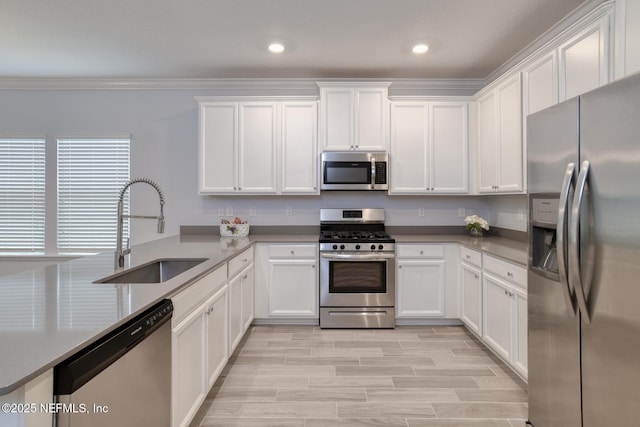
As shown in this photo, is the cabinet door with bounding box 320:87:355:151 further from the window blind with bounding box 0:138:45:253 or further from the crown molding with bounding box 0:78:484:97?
the window blind with bounding box 0:138:45:253

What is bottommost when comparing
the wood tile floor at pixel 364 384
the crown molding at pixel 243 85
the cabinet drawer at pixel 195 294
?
the wood tile floor at pixel 364 384

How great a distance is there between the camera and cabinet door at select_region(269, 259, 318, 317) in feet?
11.8

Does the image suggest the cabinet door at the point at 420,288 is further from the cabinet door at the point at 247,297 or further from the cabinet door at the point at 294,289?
the cabinet door at the point at 247,297

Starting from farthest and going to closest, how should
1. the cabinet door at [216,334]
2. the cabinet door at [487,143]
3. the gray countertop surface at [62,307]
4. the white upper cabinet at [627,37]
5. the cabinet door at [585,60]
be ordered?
1. the cabinet door at [487,143]
2. the cabinet door at [216,334]
3. the cabinet door at [585,60]
4. the white upper cabinet at [627,37]
5. the gray countertop surface at [62,307]

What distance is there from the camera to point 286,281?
11.8ft

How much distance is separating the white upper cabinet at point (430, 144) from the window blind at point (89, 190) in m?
3.08

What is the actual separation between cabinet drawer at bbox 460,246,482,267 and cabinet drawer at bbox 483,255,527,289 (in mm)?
119

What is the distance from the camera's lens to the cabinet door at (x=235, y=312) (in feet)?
8.77

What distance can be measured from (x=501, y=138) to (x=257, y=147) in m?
2.37

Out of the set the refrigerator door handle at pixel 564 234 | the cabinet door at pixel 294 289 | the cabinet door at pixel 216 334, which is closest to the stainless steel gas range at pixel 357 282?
the cabinet door at pixel 294 289

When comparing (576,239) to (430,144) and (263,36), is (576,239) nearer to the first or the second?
(430,144)

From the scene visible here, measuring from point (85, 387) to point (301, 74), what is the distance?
354cm

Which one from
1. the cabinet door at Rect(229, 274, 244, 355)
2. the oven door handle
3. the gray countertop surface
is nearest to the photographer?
the gray countertop surface

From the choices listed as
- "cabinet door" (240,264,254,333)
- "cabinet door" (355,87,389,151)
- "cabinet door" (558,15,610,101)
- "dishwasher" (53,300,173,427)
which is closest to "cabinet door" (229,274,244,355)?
"cabinet door" (240,264,254,333)
